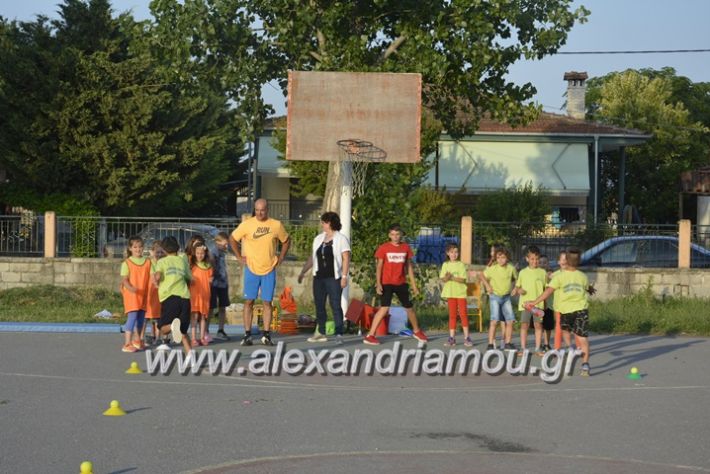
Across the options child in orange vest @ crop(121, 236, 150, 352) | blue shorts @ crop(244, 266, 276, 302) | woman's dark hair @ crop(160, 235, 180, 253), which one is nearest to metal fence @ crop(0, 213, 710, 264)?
blue shorts @ crop(244, 266, 276, 302)

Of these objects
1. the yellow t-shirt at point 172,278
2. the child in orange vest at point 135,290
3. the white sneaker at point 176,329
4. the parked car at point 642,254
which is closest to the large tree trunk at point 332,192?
the parked car at point 642,254

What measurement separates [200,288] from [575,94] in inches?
1575

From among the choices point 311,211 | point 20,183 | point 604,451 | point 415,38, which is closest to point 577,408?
point 604,451

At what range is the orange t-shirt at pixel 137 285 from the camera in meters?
14.8

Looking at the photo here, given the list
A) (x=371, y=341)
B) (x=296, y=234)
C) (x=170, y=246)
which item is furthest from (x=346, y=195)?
(x=296, y=234)

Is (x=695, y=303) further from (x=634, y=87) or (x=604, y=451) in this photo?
(x=634, y=87)

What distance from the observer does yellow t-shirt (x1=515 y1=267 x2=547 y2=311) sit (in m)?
14.8

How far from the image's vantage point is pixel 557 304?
13539 millimetres

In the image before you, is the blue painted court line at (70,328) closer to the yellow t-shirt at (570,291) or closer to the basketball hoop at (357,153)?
the basketball hoop at (357,153)

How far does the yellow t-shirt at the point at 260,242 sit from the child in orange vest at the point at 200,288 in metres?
0.54

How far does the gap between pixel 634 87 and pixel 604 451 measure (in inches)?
2049

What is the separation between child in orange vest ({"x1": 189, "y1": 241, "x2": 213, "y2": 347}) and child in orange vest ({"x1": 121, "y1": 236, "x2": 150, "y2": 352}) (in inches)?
29.1

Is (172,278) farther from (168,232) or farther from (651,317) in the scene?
(168,232)

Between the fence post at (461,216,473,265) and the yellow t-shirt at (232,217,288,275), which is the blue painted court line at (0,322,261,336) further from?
the fence post at (461,216,473,265)
